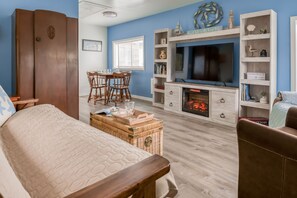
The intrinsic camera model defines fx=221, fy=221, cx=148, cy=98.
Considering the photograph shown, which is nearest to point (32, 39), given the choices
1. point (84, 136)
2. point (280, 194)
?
point (84, 136)

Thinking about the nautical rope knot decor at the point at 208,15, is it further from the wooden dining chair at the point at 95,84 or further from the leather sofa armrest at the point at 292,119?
the leather sofa armrest at the point at 292,119

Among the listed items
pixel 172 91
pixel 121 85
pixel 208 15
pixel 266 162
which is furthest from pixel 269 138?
pixel 121 85

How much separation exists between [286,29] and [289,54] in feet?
1.37

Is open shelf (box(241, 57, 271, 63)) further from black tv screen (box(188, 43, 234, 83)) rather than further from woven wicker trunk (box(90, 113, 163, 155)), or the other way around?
woven wicker trunk (box(90, 113, 163, 155))

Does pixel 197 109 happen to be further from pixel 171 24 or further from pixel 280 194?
pixel 280 194

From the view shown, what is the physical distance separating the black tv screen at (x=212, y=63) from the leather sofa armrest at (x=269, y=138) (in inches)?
119

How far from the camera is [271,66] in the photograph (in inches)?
141

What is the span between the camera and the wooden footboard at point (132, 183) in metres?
0.73

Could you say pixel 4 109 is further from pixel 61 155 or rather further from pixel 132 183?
pixel 132 183

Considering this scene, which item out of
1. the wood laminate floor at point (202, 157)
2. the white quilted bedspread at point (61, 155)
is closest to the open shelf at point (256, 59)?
the wood laminate floor at point (202, 157)

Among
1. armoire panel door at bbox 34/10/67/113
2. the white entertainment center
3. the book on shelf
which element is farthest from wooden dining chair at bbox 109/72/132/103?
the book on shelf

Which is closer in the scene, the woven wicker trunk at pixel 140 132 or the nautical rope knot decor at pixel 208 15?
the woven wicker trunk at pixel 140 132

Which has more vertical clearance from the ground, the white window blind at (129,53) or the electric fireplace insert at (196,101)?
the white window blind at (129,53)

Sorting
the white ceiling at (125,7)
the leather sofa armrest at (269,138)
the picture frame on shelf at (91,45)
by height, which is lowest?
the leather sofa armrest at (269,138)
